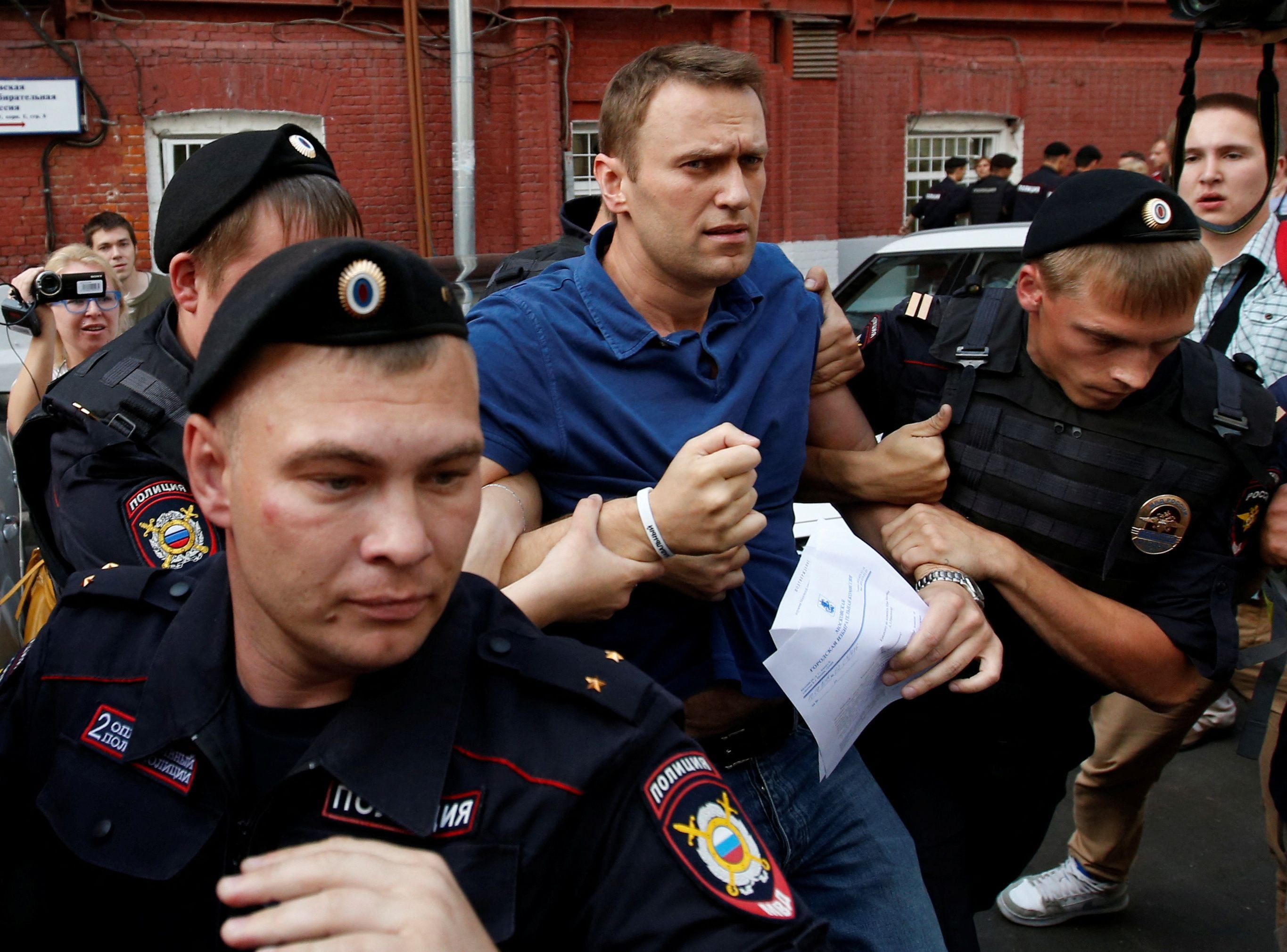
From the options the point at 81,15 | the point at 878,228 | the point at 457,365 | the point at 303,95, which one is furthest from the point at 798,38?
the point at 457,365

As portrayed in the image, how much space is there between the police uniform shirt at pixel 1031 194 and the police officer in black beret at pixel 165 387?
1042 cm

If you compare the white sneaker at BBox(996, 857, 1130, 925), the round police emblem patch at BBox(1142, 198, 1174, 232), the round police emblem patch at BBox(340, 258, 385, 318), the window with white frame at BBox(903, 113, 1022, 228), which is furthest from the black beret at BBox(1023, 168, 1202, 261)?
the window with white frame at BBox(903, 113, 1022, 228)

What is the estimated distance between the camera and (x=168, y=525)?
2051 mm

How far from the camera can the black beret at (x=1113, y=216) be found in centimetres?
226

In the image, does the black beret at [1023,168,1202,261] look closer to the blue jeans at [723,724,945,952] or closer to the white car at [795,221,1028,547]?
the blue jeans at [723,724,945,952]

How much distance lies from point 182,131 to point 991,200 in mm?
8785

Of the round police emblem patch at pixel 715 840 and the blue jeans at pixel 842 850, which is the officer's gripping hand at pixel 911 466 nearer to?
the blue jeans at pixel 842 850

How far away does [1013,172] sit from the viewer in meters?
15.0

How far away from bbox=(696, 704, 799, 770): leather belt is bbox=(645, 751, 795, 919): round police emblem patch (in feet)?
2.30

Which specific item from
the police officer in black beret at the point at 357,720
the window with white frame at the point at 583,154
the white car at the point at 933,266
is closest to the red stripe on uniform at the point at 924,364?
the police officer in black beret at the point at 357,720

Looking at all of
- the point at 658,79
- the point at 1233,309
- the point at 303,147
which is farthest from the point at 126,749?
the point at 1233,309

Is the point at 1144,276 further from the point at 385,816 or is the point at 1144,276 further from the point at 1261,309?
the point at 385,816

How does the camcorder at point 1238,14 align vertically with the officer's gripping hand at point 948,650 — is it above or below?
above

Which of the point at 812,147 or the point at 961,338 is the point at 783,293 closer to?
the point at 961,338
